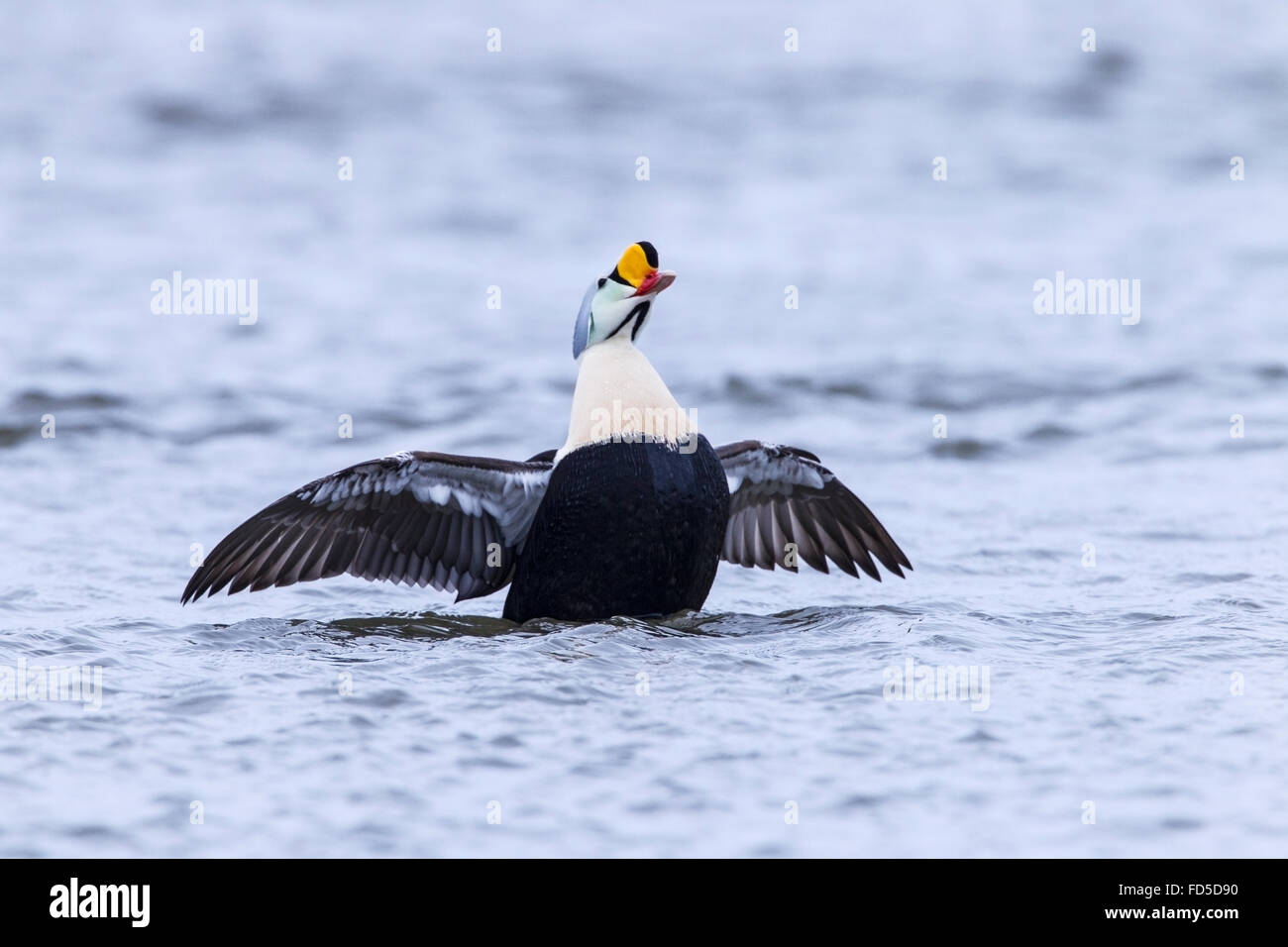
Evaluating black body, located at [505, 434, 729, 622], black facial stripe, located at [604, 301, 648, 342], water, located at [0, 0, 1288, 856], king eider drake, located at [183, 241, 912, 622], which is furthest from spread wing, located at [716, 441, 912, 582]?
black facial stripe, located at [604, 301, 648, 342]

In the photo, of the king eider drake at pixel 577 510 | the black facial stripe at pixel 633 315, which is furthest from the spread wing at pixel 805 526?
the black facial stripe at pixel 633 315

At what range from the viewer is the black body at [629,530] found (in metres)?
7.51

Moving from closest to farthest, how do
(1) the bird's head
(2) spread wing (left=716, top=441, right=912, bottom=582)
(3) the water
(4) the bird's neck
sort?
(3) the water
(4) the bird's neck
(1) the bird's head
(2) spread wing (left=716, top=441, right=912, bottom=582)

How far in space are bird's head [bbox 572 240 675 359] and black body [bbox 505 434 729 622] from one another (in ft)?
2.02

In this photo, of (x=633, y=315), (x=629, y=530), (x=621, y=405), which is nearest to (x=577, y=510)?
(x=629, y=530)

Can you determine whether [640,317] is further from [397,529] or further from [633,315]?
[397,529]

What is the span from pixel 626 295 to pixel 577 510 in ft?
3.28

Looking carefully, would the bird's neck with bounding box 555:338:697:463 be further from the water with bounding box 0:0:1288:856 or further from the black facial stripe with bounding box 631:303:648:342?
the water with bounding box 0:0:1288:856

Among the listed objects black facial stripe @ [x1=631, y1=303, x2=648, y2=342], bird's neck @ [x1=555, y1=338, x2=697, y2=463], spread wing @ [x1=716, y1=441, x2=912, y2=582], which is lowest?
spread wing @ [x1=716, y1=441, x2=912, y2=582]

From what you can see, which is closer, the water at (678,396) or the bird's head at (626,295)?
the water at (678,396)

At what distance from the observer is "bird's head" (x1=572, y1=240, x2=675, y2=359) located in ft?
25.6

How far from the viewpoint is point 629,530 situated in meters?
7.52

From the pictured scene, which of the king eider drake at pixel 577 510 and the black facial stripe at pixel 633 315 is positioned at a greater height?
the black facial stripe at pixel 633 315

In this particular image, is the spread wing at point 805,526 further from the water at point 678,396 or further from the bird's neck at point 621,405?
the bird's neck at point 621,405
